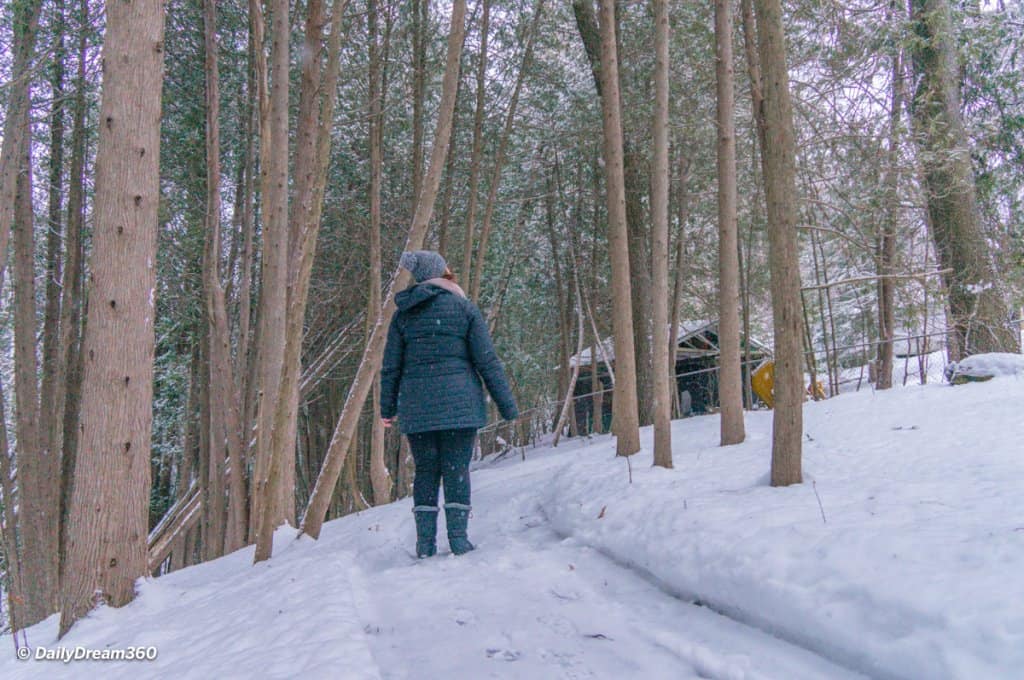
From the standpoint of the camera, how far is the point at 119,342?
11.2ft

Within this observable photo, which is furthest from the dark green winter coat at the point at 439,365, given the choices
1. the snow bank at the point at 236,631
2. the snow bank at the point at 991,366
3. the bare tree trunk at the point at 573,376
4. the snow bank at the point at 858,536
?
the bare tree trunk at the point at 573,376

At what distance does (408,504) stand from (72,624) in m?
3.63

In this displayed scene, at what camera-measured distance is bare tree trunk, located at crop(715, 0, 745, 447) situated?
18.5 feet

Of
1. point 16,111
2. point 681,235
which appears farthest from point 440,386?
point 681,235

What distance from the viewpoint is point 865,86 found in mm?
7953

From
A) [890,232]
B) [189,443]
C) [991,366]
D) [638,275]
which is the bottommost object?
[189,443]

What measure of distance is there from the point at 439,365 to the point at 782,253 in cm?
198

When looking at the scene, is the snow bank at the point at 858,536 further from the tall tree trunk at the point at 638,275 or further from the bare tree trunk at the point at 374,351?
the tall tree trunk at the point at 638,275

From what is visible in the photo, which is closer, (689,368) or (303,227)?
(303,227)

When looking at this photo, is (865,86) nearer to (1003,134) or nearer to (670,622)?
(1003,134)

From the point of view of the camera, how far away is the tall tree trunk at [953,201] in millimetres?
7770

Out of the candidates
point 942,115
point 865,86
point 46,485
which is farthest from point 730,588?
point 46,485

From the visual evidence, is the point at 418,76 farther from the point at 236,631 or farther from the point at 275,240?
the point at 236,631

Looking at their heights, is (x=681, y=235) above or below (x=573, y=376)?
above
